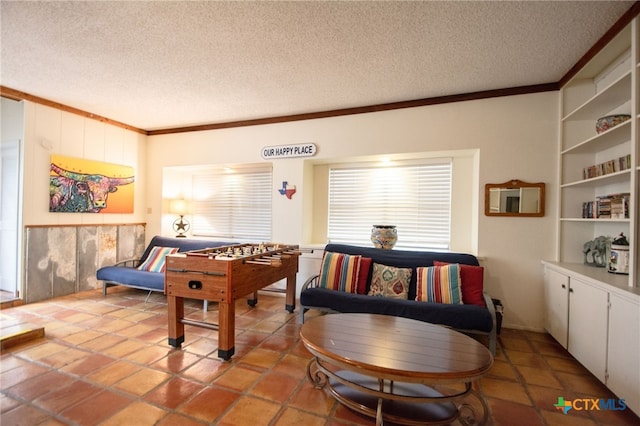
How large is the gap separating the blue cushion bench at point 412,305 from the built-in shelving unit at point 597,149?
0.92m

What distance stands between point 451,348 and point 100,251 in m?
5.25

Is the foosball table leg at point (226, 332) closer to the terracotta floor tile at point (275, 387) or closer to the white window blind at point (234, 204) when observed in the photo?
the terracotta floor tile at point (275, 387)

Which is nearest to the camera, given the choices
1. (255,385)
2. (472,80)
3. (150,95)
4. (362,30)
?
(255,385)

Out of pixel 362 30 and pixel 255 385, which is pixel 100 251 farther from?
pixel 362 30

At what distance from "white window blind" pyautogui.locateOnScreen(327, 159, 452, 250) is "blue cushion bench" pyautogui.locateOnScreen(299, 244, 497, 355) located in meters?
0.70

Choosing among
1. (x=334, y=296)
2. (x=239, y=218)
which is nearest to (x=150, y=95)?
(x=239, y=218)

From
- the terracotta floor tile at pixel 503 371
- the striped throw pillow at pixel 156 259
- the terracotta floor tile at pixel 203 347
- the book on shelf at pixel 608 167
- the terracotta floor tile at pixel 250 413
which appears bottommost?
the terracotta floor tile at pixel 203 347

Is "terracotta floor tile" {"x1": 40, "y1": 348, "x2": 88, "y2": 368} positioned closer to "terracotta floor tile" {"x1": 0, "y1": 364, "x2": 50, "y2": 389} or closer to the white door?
"terracotta floor tile" {"x1": 0, "y1": 364, "x2": 50, "y2": 389}

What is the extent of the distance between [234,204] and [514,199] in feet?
13.9

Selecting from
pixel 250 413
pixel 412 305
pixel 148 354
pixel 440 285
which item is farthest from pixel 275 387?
pixel 440 285

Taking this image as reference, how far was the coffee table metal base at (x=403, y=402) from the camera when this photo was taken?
1.65 metres

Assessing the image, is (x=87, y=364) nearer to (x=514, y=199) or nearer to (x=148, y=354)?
(x=148, y=354)

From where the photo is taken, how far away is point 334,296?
2.99m

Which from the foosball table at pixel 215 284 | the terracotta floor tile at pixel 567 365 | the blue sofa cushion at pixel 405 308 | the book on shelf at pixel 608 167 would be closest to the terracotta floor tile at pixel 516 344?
the terracotta floor tile at pixel 567 365
